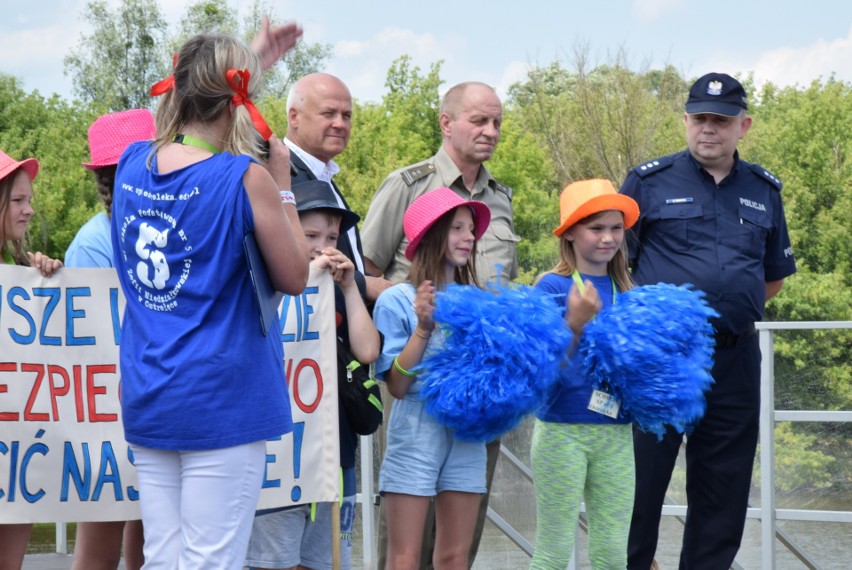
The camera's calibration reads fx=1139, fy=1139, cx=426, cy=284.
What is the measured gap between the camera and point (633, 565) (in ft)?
16.5

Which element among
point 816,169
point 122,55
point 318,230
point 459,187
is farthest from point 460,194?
point 122,55

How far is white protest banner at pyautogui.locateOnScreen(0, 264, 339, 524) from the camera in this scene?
409 centimetres

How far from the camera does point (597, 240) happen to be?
178 inches

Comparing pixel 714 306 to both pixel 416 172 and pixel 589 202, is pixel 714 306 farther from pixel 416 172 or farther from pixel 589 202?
pixel 416 172

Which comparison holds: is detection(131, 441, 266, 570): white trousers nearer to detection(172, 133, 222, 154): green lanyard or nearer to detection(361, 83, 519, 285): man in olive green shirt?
detection(172, 133, 222, 154): green lanyard

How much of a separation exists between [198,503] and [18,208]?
1.74 meters

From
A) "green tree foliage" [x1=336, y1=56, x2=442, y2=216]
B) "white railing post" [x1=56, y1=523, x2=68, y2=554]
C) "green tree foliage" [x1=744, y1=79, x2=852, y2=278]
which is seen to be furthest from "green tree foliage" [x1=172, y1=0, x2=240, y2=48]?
"white railing post" [x1=56, y1=523, x2=68, y2=554]

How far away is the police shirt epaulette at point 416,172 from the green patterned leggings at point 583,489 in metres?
1.33

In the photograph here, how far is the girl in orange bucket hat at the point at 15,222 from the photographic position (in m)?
3.97

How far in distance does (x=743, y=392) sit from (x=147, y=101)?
143 ft

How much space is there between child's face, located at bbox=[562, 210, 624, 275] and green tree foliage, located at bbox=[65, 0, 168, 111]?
4294cm

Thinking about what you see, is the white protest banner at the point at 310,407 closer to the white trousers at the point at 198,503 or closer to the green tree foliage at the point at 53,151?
the white trousers at the point at 198,503

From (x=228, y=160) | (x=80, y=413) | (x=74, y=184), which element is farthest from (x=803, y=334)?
(x=74, y=184)

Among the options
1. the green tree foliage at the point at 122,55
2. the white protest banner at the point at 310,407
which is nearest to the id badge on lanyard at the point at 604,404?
the white protest banner at the point at 310,407
